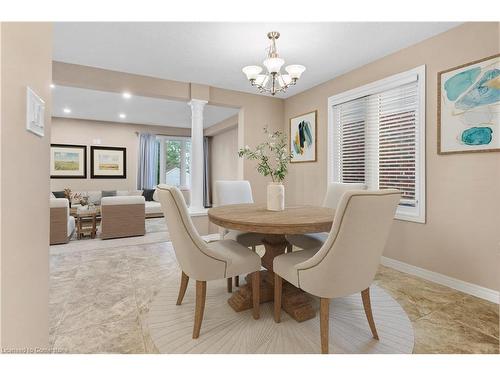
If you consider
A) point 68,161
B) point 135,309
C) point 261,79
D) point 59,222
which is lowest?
point 135,309

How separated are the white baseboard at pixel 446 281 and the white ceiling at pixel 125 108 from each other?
4.13 metres

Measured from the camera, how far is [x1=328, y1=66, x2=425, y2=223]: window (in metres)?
2.60

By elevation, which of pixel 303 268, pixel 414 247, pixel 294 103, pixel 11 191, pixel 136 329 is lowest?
pixel 136 329

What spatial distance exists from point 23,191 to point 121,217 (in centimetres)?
373

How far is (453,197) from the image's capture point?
232 centimetres

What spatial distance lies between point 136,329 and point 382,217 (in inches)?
66.9

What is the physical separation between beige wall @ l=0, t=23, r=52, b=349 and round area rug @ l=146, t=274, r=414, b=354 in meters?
0.82

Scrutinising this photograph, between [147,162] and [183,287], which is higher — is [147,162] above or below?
above

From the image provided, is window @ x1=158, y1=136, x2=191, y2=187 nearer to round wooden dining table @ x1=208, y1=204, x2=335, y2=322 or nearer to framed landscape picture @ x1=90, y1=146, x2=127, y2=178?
framed landscape picture @ x1=90, y1=146, x2=127, y2=178

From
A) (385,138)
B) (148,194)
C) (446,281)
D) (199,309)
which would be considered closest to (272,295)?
(199,309)

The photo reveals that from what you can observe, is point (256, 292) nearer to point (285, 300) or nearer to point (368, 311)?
point (285, 300)
